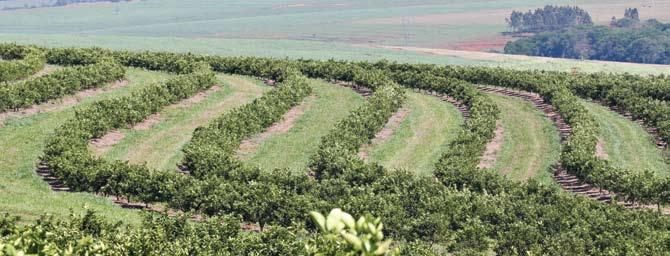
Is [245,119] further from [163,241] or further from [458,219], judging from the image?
[163,241]

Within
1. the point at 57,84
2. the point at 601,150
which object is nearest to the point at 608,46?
the point at 601,150

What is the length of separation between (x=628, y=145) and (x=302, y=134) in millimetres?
21006

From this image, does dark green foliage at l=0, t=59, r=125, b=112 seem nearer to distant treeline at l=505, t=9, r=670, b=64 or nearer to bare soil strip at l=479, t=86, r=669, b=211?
bare soil strip at l=479, t=86, r=669, b=211

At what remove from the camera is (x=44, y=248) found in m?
10.9

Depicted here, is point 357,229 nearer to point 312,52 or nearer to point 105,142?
point 105,142

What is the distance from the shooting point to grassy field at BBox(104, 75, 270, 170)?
159 ft

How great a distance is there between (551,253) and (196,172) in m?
18.5

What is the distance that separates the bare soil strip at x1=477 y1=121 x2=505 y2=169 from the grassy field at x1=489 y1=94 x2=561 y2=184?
0.72 feet

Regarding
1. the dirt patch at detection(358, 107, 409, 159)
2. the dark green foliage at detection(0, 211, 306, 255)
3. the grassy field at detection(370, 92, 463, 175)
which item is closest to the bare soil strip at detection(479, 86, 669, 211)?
the grassy field at detection(370, 92, 463, 175)

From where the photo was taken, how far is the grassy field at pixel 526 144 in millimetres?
48656

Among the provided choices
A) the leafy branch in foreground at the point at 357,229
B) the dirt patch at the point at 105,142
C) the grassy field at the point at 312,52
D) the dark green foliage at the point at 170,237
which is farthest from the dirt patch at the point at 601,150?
the grassy field at the point at 312,52

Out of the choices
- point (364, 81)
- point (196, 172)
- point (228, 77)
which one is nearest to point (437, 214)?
point (196, 172)

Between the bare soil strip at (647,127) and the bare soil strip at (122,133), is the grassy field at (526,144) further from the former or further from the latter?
the bare soil strip at (122,133)

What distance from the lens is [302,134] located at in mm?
55969
